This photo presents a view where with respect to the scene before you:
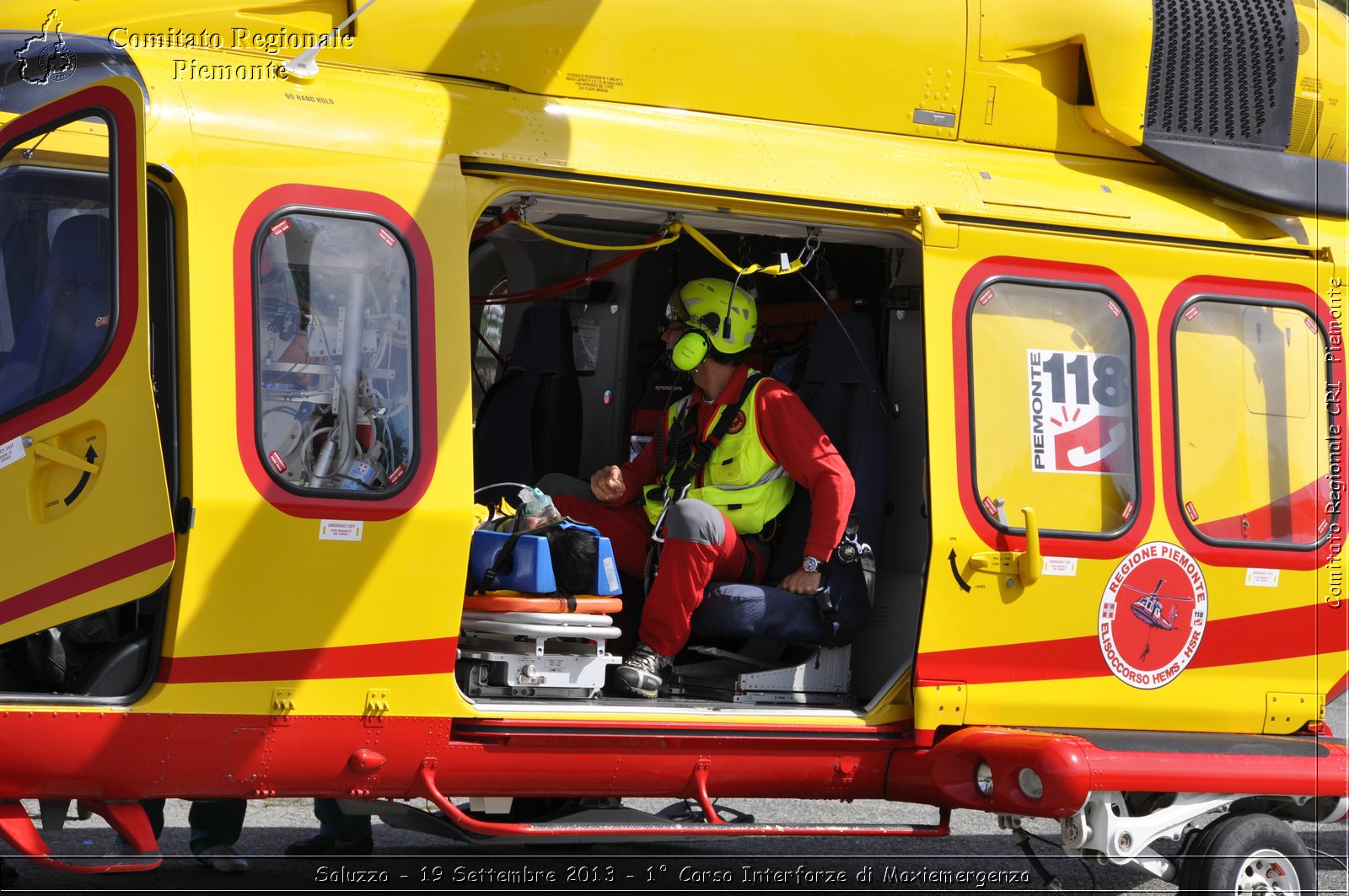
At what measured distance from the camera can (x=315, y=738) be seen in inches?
177

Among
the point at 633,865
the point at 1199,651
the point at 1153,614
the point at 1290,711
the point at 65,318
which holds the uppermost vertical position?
the point at 65,318

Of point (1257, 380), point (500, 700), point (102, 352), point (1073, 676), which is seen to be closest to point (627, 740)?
point (500, 700)

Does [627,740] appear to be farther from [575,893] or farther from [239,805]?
[239,805]

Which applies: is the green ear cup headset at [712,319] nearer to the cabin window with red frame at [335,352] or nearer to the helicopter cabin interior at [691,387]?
the helicopter cabin interior at [691,387]

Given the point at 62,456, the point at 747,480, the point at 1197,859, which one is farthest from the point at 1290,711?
the point at 62,456

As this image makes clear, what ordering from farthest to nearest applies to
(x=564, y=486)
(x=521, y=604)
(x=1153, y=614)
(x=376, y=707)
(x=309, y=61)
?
(x=564, y=486) → (x=1153, y=614) → (x=521, y=604) → (x=309, y=61) → (x=376, y=707)

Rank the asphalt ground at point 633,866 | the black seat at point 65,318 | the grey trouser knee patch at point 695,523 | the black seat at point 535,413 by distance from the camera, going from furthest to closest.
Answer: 1. the black seat at point 535,413
2. the asphalt ground at point 633,866
3. the grey trouser knee patch at point 695,523
4. the black seat at point 65,318

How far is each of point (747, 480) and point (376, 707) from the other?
1.82m

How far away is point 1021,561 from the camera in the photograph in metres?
5.41

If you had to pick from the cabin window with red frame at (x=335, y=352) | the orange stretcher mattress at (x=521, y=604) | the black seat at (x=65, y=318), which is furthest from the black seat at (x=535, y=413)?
the black seat at (x=65, y=318)

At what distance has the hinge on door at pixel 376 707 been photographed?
4.55 meters

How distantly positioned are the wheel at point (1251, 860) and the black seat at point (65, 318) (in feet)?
14.2

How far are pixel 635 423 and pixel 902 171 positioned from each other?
1669mm

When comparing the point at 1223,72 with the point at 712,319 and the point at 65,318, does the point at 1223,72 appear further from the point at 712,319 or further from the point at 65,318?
the point at 65,318
